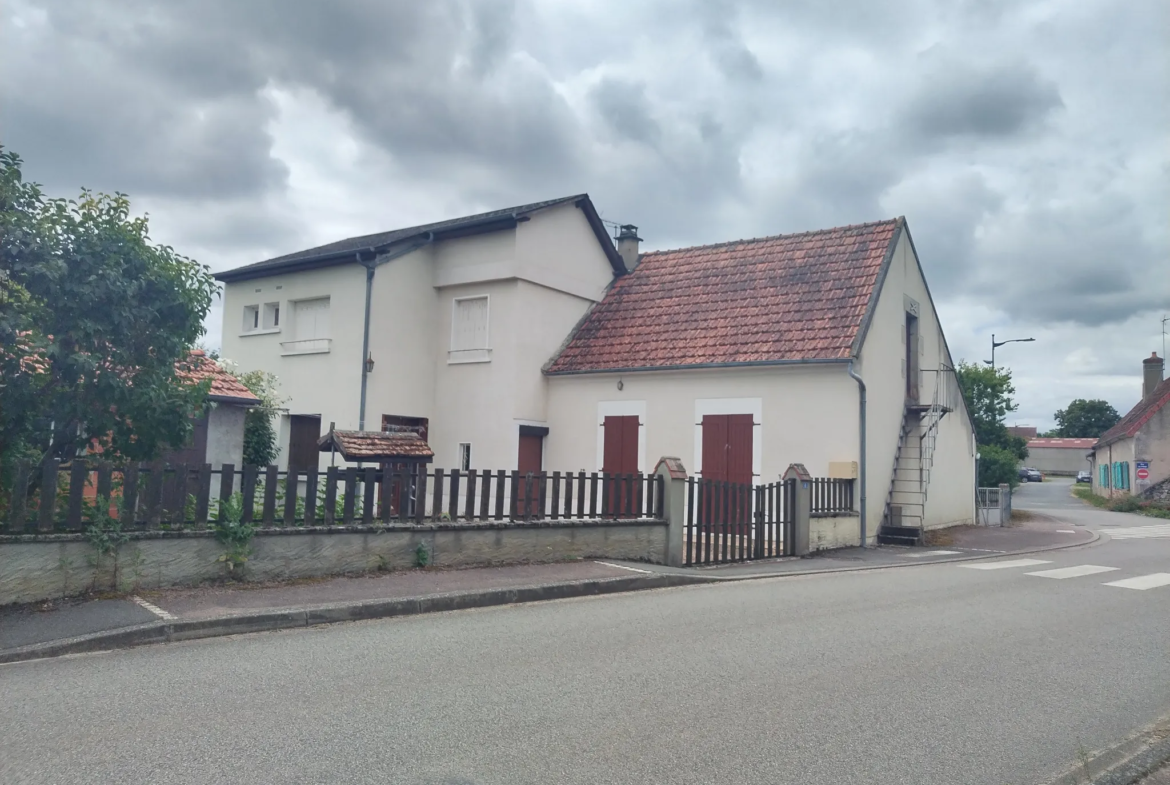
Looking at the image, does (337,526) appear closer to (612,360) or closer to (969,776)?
(969,776)

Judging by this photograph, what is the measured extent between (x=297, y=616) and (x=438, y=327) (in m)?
14.1

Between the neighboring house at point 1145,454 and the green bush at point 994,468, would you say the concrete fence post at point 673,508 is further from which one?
the neighboring house at point 1145,454

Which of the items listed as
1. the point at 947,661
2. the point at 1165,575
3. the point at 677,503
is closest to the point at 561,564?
the point at 677,503

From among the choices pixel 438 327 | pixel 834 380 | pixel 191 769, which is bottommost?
pixel 191 769

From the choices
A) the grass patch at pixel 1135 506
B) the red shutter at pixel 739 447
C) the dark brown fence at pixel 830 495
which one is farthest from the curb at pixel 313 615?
the grass patch at pixel 1135 506

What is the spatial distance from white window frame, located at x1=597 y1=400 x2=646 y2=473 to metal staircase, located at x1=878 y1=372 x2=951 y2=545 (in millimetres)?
5168

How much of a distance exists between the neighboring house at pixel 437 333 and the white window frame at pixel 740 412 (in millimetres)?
3911

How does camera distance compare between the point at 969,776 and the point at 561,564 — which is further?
the point at 561,564

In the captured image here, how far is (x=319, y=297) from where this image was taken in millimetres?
21250

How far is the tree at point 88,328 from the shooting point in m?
8.05

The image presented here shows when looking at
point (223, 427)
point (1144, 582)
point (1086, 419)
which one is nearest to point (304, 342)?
point (223, 427)

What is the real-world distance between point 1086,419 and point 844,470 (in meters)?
120

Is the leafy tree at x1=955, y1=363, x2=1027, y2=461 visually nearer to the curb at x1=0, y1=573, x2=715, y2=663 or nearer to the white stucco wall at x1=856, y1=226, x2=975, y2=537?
the white stucco wall at x1=856, y1=226, x2=975, y2=537

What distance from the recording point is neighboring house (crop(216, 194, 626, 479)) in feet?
66.6
